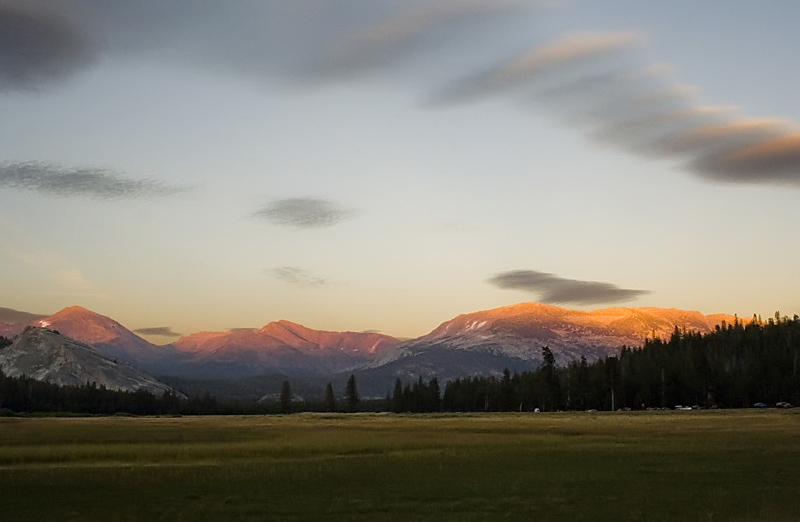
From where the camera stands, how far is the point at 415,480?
41812mm

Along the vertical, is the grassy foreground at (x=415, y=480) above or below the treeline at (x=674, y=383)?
below

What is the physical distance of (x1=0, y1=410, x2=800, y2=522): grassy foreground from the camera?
30969mm

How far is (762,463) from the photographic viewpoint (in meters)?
46.0

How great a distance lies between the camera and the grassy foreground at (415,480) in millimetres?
30969

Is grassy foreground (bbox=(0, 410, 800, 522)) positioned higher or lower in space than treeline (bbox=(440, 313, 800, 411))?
lower

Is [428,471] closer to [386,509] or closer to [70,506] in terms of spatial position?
[386,509]

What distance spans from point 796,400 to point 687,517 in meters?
147

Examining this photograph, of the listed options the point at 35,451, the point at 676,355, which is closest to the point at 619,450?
the point at 35,451

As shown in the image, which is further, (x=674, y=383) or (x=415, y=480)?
(x=674, y=383)

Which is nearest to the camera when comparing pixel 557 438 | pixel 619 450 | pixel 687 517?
pixel 687 517

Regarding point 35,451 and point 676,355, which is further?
point 676,355

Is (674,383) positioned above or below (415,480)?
above

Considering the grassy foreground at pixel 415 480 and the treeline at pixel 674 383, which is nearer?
the grassy foreground at pixel 415 480

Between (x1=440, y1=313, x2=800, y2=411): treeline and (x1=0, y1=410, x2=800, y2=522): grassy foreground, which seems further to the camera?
(x1=440, y1=313, x2=800, y2=411): treeline
